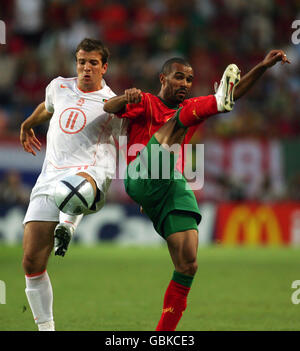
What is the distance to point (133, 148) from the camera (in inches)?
216

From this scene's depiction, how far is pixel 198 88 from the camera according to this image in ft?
52.9

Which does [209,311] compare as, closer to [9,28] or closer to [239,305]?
[239,305]

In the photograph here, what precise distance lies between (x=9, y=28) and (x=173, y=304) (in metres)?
14.3

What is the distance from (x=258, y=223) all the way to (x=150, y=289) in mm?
6005

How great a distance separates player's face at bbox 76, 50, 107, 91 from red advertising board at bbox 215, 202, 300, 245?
8894mm

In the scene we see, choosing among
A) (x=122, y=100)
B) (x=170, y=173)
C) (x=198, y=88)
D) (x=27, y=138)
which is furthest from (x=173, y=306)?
(x=198, y=88)

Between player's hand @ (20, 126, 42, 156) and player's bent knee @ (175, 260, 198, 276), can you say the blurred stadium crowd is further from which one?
player's bent knee @ (175, 260, 198, 276)

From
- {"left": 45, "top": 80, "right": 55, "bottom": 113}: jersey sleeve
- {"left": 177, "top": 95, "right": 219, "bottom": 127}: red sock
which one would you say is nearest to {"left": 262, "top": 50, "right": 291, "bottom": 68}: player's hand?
{"left": 177, "top": 95, "right": 219, "bottom": 127}: red sock

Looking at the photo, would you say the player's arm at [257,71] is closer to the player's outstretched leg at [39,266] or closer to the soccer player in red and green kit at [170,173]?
the soccer player in red and green kit at [170,173]

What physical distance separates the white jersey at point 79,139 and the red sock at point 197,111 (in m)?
0.86

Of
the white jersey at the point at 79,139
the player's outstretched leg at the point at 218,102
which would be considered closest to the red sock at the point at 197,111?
the player's outstretched leg at the point at 218,102

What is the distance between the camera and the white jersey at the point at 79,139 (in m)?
5.51

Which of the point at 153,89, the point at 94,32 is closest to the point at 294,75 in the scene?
the point at 153,89

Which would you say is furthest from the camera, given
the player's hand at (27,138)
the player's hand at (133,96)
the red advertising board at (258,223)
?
the red advertising board at (258,223)
